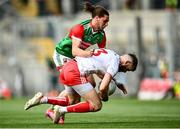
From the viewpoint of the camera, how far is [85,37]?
18391 mm

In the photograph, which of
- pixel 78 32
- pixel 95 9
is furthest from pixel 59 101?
pixel 95 9

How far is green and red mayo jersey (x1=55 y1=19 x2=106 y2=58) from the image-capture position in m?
17.9

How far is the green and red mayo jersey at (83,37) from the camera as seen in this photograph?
17.9m

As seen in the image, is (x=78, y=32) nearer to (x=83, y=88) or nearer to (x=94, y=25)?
(x=94, y=25)

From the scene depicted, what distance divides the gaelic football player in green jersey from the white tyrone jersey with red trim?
12 centimetres

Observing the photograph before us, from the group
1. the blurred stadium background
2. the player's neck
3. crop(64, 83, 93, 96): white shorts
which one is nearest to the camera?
crop(64, 83, 93, 96): white shorts

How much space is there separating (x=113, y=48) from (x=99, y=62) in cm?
2015

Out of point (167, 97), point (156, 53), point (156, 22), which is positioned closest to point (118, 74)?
point (167, 97)

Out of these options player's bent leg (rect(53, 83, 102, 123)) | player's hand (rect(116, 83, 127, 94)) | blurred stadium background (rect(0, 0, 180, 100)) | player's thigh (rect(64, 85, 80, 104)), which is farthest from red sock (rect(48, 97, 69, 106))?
blurred stadium background (rect(0, 0, 180, 100))

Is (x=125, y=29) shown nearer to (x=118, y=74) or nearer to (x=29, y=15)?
(x=29, y=15)

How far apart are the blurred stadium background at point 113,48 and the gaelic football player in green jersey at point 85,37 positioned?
15734 millimetres

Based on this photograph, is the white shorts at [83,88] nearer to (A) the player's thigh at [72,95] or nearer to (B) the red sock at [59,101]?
(B) the red sock at [59,101]

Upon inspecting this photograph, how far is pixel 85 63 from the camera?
1706cm

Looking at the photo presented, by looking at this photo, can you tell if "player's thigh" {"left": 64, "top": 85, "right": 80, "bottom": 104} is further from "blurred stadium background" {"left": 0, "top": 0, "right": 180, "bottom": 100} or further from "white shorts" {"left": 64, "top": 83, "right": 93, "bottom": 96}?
"blurred stadium background" {"left": 0, "top": 0, "right": 180, "bottom": 100}
